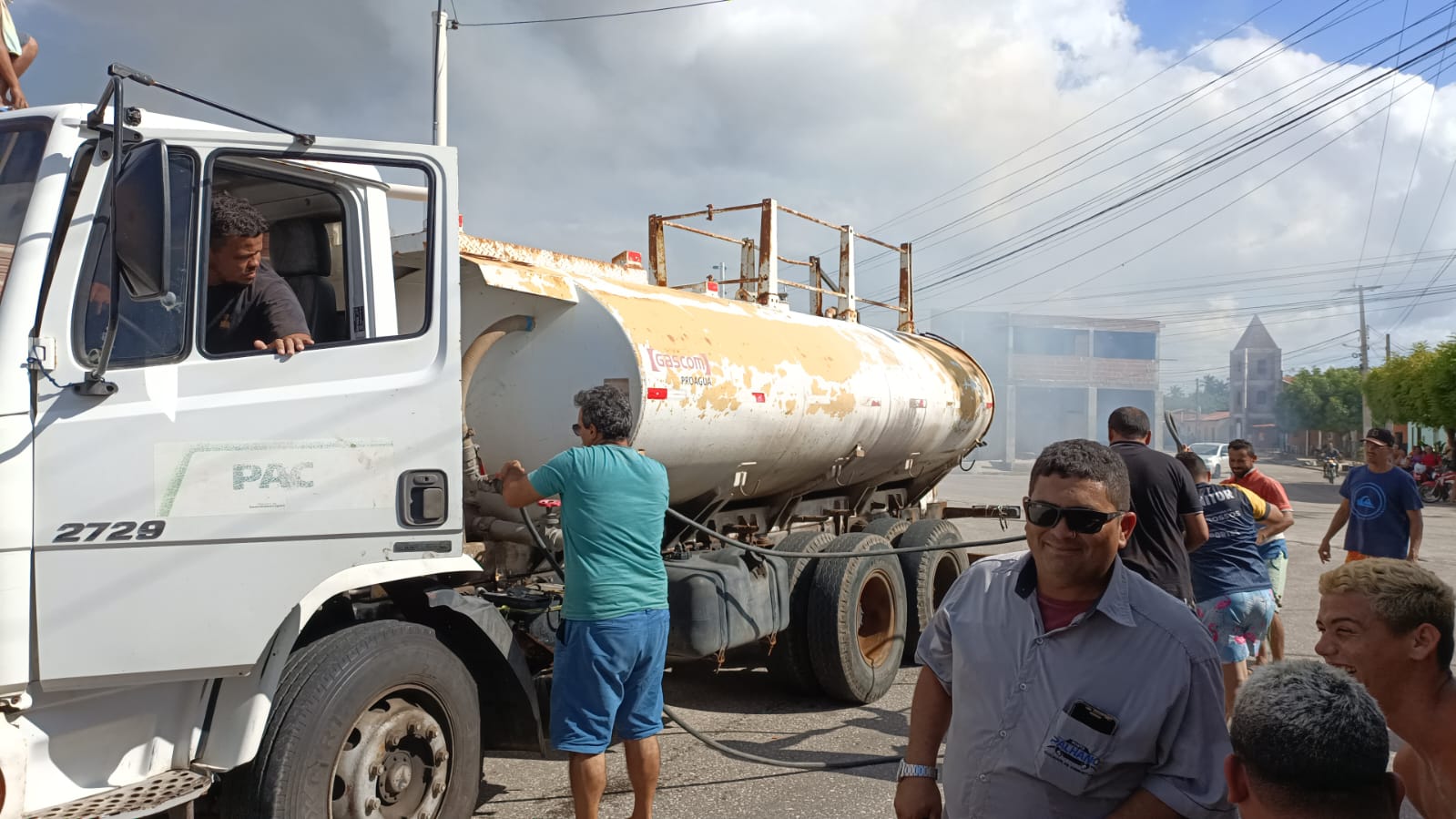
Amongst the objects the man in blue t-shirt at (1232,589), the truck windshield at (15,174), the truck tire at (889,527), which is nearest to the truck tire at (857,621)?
the truck tire at (889,527)

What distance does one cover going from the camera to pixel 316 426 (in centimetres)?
342

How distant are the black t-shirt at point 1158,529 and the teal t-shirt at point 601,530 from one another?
234 cm

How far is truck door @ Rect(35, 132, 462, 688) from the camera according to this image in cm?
300

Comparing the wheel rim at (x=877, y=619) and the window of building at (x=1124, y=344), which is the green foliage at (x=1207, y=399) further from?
the wheel rim at (x=877, y=619)

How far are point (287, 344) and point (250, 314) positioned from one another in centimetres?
19

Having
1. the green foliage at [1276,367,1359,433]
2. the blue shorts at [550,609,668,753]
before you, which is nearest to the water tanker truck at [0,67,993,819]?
the blue shorts at [550,609,668,753]

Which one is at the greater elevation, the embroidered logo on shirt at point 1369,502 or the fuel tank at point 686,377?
the fuel tank at point 686,377

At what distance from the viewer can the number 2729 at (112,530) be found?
2.98 m

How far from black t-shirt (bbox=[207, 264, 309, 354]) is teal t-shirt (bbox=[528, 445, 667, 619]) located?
3.47 ft

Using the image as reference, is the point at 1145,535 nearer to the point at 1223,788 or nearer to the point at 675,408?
the point at 675,408

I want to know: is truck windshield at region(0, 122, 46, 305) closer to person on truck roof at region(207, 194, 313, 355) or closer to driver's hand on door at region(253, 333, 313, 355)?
person on truck roof at region(207, 194, 313, 355)

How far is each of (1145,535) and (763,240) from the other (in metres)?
4.09

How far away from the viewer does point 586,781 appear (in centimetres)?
397

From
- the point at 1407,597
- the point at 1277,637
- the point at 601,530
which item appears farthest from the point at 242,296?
the point at 1277,637
